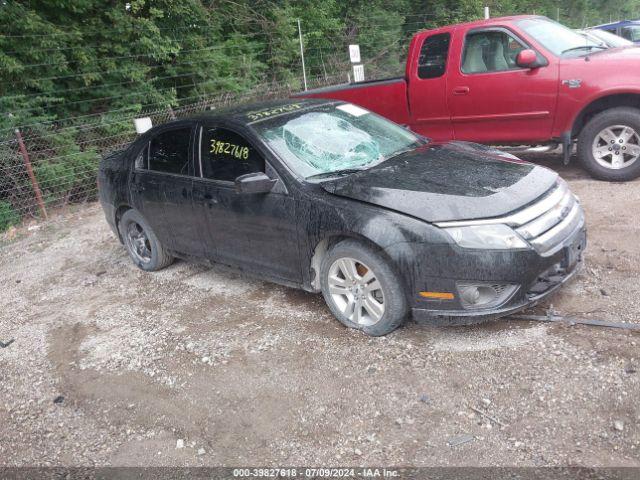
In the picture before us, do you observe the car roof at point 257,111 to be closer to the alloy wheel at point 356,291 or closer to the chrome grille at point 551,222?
the alloy wheel at point 356,291

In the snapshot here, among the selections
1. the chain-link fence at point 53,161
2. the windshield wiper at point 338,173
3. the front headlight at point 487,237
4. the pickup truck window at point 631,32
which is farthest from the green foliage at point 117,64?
the front headlight at point 487,237

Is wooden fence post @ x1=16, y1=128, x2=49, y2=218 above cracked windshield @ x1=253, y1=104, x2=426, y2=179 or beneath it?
beneath

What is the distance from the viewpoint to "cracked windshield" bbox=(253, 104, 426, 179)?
4.23 metres

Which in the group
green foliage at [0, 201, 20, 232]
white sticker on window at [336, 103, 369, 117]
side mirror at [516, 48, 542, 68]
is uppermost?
side mirror at [516, 48, 542, 68]

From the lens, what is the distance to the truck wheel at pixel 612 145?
242 inches

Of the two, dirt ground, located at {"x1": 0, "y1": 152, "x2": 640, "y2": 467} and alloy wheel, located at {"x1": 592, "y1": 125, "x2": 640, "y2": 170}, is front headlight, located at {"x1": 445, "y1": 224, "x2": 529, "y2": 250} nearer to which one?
dirt ground, located at {"x1": 0, "y1": 152, "x2": 640, "y2": 467}

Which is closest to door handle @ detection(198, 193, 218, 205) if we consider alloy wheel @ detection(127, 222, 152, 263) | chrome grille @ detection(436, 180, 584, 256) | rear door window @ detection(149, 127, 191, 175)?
rear door window @ detection(149, 127, 191, 175)

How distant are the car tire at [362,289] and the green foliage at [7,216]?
642 cm

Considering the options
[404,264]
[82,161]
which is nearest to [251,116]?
[404,264]

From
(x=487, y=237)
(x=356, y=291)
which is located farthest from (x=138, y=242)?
(x=487, y=237)

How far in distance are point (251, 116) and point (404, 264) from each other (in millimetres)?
1917

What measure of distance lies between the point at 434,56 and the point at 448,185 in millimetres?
4112

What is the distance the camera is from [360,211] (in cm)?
371

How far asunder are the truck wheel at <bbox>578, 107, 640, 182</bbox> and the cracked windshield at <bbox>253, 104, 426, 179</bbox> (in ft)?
8.50
